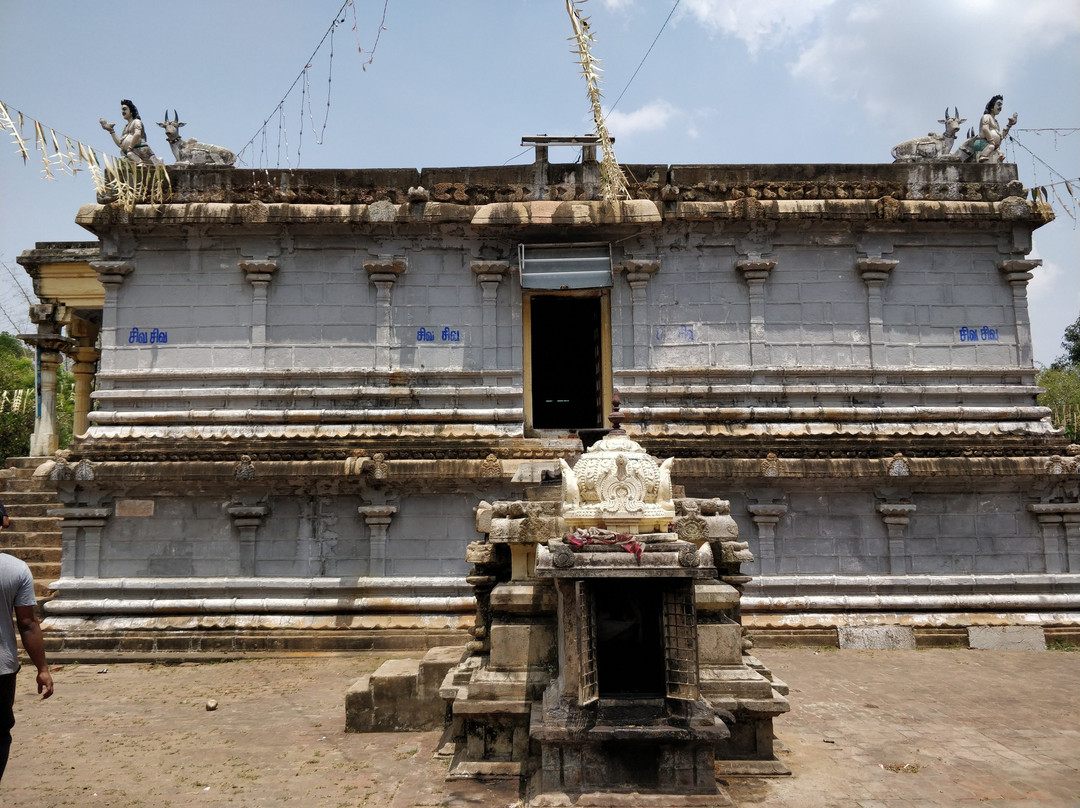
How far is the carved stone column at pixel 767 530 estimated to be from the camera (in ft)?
39.6

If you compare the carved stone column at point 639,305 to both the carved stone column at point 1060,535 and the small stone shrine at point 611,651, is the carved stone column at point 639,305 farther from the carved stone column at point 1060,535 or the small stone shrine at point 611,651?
the carved stone column at point 1060,535

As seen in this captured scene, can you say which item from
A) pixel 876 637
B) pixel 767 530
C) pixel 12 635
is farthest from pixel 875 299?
pixel 12 635

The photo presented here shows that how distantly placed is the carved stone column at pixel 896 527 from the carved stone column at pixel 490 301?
22.6 feet

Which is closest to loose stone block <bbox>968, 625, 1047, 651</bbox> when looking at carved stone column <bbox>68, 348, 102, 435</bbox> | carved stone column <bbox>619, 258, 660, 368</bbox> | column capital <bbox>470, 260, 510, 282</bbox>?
carved stone column <bbox>619, 258, 660, 368</bbox>

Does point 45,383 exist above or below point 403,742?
above

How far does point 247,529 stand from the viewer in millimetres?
12078

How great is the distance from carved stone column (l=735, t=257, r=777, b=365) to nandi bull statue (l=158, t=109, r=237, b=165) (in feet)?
31.0

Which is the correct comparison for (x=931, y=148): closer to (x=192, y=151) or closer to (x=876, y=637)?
(x=876, y=637)

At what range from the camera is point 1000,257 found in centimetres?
1320

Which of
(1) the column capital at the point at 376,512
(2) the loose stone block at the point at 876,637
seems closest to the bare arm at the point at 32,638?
(1) the column capital at the point at 376,512

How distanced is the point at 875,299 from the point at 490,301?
6.72 meters

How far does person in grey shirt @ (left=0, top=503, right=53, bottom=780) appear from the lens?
5.13 metres

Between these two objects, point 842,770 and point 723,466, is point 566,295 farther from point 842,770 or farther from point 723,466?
point 842,770

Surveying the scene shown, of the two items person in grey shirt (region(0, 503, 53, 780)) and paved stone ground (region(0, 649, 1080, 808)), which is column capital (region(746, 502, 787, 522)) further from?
person in grey shirt (region(0, 503, 53, 780))
